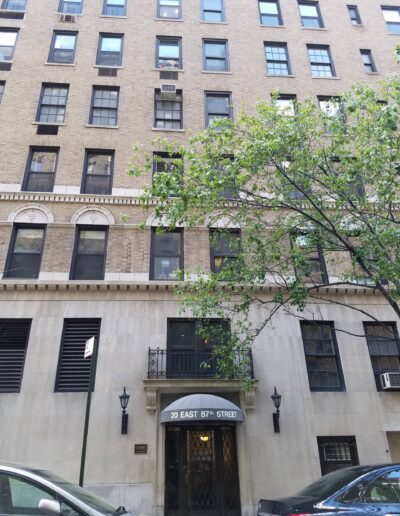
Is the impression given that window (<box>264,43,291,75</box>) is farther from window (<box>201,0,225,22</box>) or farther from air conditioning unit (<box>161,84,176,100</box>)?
air conditioning unit (<box>161,84,176,100</box>)

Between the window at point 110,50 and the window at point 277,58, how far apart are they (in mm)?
7082

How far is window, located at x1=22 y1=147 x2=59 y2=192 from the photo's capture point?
14898 mm

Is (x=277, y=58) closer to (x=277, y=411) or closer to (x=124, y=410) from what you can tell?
(x=277, y=411)

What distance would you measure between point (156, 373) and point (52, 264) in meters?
5.13

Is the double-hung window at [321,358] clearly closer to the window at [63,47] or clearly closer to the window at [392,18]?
the window at [63,47]

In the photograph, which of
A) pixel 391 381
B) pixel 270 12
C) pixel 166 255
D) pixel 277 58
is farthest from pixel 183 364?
pixel 270 12

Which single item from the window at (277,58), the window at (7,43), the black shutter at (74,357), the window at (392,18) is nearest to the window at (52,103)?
the window at (7,43)

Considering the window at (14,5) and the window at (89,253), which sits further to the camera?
the window at (14,5)

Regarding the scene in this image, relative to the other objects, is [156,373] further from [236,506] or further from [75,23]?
[75,23]

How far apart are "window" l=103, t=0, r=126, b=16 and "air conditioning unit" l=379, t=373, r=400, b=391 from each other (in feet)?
65.7

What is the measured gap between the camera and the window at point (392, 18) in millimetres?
21111

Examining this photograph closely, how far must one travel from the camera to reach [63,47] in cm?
1825

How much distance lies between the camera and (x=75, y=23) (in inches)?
742

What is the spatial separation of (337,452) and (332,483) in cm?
654
